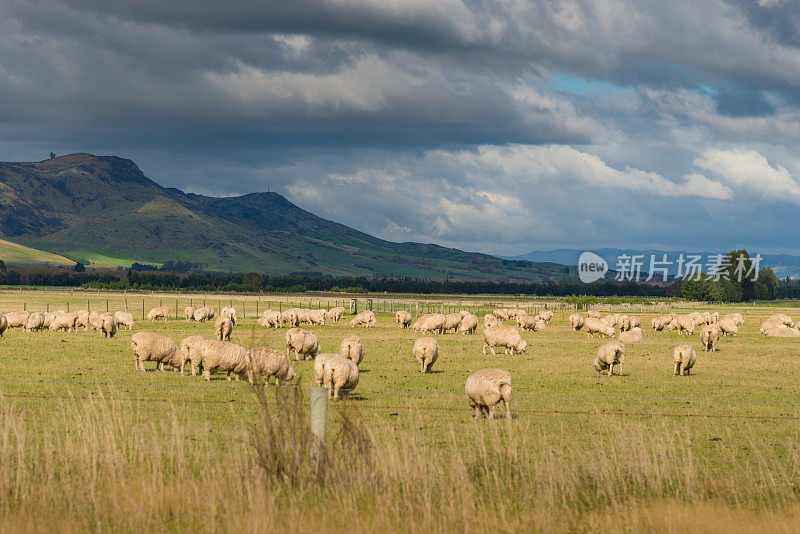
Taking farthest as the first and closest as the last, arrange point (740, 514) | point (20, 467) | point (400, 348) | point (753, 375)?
point (400, 348)
point (753, 375)
point (20, 467)
point (740, 514)

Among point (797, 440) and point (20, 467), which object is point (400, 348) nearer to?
point (797, 440)

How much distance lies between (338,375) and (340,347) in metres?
13.0

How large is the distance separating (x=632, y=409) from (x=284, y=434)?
1324 centimetres

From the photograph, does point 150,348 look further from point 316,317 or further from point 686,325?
point 686,325

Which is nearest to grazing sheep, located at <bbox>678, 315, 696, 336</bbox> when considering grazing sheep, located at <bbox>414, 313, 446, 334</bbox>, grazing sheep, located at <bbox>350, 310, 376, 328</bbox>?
grazing sheep, located at <bbox>414, 313, 446, 334</bbox>

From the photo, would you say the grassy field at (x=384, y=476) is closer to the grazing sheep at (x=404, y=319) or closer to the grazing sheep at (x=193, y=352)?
the grazing sheep at (x=193, y=352)

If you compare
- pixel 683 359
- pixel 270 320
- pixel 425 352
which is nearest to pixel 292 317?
pixel 270 320

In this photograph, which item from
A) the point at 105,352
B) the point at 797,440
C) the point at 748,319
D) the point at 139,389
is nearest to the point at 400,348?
the point at 105,352

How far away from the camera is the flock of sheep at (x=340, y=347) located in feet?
62.6

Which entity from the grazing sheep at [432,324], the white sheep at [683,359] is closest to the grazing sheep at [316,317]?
the grazing sheep at [432,324]

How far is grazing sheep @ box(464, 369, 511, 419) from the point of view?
723 inches

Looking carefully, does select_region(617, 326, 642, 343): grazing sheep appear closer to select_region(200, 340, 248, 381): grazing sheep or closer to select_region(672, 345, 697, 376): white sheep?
select_region(672, 345, 697, 376): white sheep

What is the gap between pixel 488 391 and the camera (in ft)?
60.4

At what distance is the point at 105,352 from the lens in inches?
1406
